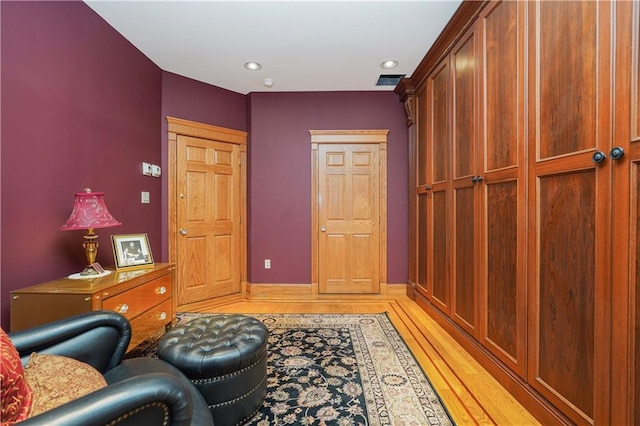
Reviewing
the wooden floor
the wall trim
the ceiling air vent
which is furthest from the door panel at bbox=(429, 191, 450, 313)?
the ceiling air vent

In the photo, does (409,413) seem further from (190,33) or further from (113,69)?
(113,69)

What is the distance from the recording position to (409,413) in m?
1.58

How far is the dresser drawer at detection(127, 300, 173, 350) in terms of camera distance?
1957mm

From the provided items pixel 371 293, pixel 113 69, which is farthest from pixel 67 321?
pixel 371 293

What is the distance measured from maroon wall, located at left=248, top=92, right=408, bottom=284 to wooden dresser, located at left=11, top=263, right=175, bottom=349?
157 centimetres

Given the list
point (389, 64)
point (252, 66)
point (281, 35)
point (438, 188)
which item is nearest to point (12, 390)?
point (281, 35)

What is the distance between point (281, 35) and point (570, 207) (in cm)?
248

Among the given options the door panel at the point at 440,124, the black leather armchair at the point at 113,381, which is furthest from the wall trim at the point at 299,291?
the black leather armchair at the point at 113,381

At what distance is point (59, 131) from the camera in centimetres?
199

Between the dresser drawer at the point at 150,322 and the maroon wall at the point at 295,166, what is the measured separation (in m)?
1.40

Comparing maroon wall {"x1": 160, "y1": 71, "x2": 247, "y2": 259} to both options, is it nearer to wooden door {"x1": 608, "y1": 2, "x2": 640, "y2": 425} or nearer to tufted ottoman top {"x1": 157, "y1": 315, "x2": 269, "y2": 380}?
tufted ottoman top {"x1": 157, "y1": 315, "x2": 269, "y2": 380}

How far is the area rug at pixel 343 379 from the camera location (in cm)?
156

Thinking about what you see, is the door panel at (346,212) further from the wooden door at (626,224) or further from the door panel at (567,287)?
the wooden door at (626,224)

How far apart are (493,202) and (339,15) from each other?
6.07ft
